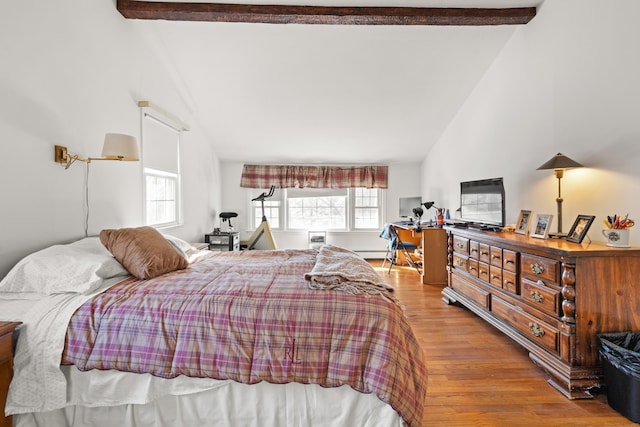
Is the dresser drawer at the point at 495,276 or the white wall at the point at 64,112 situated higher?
the white wall at the point at 64,112

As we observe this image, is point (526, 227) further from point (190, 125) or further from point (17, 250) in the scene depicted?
point (190, 125)

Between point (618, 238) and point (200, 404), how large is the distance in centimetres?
260

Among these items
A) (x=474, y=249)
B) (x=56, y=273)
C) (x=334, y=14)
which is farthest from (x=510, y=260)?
(x=56, y=273)

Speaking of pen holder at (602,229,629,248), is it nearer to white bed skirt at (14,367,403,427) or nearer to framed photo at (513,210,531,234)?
framed photo at (513,210,531,234)

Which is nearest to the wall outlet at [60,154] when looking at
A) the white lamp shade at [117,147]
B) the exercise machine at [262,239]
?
the white lamp shade at [117,147]

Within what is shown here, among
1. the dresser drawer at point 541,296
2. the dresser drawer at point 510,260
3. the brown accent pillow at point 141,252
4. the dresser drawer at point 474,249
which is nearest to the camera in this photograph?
the brown accent pillow at point 141,252

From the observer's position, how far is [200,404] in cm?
149

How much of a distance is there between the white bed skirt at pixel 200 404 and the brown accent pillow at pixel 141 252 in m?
0.57

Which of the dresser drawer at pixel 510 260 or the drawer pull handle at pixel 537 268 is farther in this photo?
the dresser drawer at pixel 510 260

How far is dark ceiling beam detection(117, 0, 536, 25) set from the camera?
2805 millimetres

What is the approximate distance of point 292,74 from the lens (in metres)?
3.78

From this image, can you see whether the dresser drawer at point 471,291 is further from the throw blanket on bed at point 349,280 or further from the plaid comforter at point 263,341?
the plaid comforter at point 263,341

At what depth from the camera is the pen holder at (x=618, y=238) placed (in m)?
1.96

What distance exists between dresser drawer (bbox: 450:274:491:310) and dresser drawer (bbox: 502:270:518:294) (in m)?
0.27
